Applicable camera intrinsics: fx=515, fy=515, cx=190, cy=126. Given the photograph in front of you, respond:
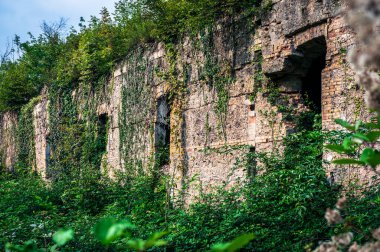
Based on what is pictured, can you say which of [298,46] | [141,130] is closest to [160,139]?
[141,130]

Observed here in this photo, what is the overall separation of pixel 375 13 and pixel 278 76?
650 centimetres

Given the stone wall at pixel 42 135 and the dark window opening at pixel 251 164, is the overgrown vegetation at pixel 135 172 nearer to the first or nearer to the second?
the dark window opening at pixel 251 164

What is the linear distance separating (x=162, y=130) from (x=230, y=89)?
8.62 feet

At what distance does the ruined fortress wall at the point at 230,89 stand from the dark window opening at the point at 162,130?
22 millimetres

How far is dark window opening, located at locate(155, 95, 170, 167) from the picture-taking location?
1070 cm

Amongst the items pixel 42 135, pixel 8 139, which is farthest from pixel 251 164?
pixel 8 139

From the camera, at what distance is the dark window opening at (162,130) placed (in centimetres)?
1070

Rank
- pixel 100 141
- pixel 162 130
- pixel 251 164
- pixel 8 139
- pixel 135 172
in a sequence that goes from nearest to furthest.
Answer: pixel 251 164, pixel 162 130, pixel 135 172, pixel 100 141, pixel 8 139

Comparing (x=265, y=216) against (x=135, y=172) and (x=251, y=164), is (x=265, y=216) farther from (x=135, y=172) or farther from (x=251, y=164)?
(x=135, y=172)

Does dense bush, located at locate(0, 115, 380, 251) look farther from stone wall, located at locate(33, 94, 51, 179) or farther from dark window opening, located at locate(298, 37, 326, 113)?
stone wall, located at locate(33, 94, 51, 179)

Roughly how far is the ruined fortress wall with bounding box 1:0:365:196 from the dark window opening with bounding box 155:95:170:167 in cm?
2

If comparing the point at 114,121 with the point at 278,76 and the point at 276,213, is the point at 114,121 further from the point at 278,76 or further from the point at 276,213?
the point at 276,213

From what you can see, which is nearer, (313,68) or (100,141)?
(313,68)

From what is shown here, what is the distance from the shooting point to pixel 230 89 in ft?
28.6
